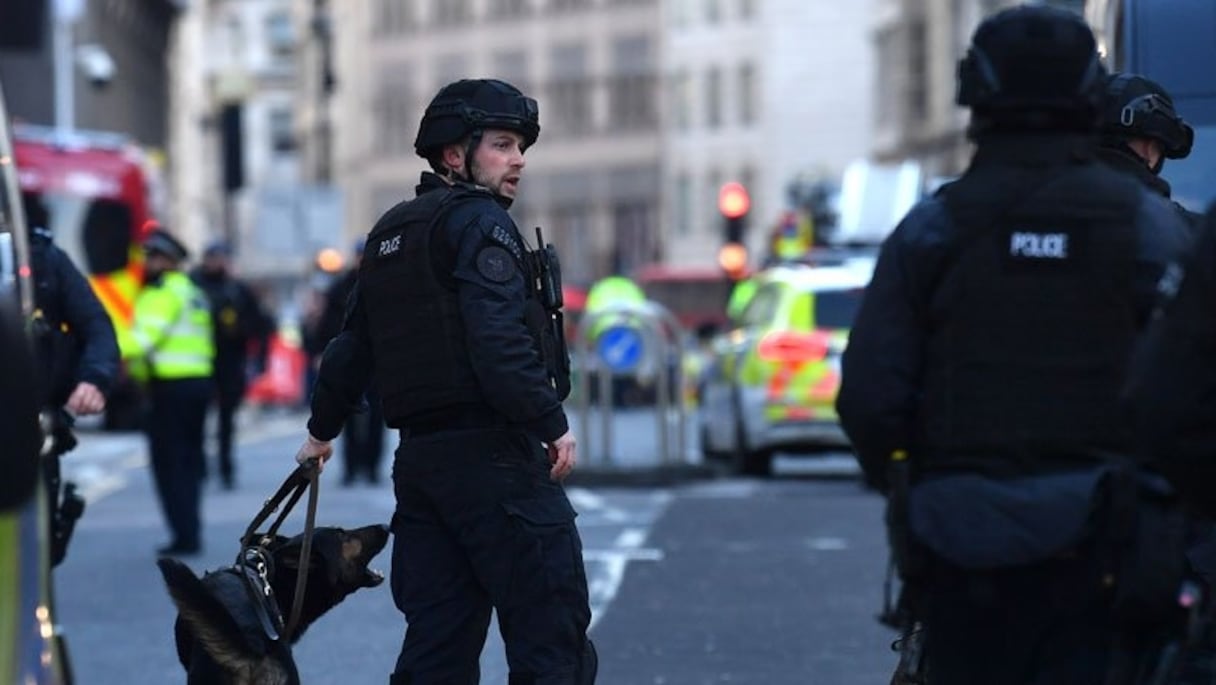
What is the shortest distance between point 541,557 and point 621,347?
1620 centimetres

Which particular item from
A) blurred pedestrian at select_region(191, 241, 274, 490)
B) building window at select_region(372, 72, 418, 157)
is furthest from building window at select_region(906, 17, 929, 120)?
building window at select_region(372, 72, 418, 157)

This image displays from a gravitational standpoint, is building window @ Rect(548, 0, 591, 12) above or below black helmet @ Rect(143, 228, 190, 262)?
above

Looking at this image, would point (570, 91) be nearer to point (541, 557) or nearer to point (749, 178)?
point (749, 178)

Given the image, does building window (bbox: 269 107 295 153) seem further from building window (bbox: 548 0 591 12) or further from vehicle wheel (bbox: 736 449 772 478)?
vehicle wheel (bbox: 736 449 772 478)

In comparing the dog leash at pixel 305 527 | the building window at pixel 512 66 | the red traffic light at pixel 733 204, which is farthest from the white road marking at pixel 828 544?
the building window at pixel 512 66

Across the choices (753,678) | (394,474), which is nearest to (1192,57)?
(753,678)

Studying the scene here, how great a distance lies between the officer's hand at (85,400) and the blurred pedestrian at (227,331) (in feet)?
37.7

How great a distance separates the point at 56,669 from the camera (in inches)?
240

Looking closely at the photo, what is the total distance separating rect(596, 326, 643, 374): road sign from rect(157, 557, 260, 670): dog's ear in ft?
52.9

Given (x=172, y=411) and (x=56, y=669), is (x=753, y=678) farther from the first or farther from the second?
(x=172, y=411)

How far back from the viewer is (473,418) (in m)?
8.10

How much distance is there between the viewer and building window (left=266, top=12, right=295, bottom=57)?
125m

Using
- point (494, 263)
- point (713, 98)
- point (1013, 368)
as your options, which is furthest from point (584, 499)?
point (713, 98)

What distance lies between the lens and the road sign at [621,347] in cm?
2411
